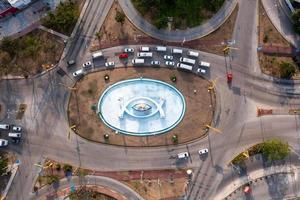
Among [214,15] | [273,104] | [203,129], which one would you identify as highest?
[214,15]

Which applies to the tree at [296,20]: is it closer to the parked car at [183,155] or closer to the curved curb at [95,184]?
the parked car at [183,155]

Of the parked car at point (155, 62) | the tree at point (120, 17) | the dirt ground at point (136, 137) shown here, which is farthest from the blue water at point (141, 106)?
the tree at point (120, 17)

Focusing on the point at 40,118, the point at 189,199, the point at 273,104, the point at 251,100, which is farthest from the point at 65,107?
the point at 273,104

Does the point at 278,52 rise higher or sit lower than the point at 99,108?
higher

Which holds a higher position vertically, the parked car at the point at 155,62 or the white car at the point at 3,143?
the parked car at the point at 155,62

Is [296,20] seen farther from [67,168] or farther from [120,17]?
[67,168]

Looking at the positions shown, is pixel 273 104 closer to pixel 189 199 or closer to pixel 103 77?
pixel 189 199
